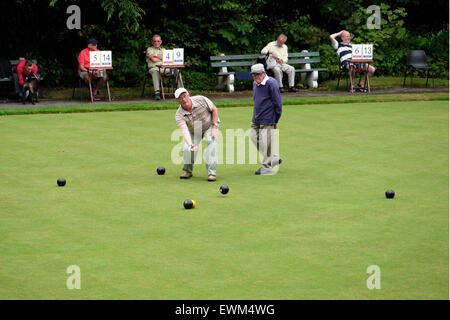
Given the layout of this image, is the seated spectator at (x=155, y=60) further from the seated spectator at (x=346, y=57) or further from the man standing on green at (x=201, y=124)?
the man standing on green at (x=201, y=124)

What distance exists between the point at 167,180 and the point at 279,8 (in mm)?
17742

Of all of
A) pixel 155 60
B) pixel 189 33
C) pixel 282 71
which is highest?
pixel 189 33

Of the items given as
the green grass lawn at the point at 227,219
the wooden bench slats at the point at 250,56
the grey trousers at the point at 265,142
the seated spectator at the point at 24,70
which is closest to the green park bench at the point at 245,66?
the wooden bench slats at the point at 250,56

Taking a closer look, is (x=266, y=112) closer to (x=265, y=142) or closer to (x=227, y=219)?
(x=265, y=142)

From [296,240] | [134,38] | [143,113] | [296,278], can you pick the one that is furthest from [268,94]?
[134,38]

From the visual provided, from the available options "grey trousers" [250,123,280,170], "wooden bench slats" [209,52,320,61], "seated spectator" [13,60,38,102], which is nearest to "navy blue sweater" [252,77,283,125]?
"grey trousers" [250,123,280,170]

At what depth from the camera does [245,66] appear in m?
24.8

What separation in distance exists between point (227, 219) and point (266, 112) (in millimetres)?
3487

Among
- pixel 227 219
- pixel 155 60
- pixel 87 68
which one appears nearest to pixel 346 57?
pixel 155 60

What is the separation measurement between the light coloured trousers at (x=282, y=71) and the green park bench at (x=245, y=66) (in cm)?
73

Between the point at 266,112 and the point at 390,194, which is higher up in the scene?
the point at 266,112

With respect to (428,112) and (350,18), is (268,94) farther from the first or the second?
(350,18)

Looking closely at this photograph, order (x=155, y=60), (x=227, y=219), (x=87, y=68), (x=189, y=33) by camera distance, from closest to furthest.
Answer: (x=227, y=219) < (x=87, y=68) < (x=155, y=60) < (x=189, y=33)

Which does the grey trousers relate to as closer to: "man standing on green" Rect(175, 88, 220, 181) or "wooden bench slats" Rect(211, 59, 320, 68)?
"man standing on green" Rect(175, 88, 220, 181)
